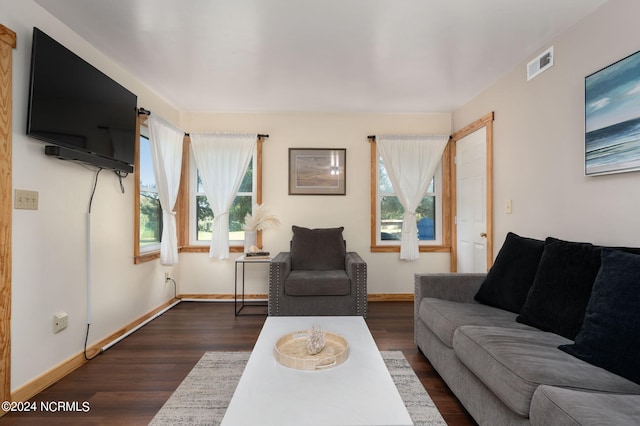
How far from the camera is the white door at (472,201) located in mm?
3426

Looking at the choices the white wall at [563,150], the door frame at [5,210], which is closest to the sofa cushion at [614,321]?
the white wall at [563,150]

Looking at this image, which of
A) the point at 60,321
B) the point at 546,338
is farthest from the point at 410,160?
the point at 60,321

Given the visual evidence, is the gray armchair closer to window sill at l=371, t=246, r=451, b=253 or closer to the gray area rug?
the gray area rug

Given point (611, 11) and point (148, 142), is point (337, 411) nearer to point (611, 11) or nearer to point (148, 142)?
point (611, 11)

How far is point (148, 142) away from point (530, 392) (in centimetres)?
383

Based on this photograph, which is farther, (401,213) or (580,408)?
(401,213)

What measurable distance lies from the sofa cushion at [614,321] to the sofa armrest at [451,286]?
977 mm

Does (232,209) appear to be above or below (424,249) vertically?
above

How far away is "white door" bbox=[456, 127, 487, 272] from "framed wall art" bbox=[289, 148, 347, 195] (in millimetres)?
1452

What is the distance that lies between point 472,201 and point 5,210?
13.0 ft

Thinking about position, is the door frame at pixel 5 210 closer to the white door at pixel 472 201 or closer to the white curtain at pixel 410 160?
the white curtain at pixel 410 160

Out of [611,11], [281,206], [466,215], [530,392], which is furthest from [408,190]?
[530,392]

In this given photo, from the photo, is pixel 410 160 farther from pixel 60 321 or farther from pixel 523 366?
pixel 60 321

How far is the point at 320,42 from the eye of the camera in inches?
96.8
